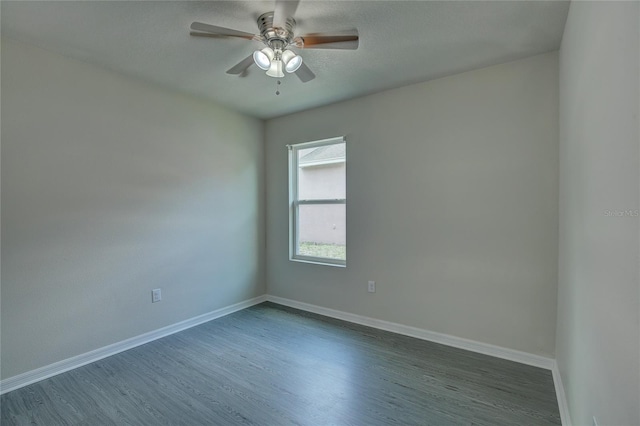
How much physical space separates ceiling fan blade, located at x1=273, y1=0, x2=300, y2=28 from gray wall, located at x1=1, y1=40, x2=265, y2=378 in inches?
74.8

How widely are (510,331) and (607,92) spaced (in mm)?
2151

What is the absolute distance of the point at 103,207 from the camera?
269cm

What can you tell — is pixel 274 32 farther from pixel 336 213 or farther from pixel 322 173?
pixel 336 213

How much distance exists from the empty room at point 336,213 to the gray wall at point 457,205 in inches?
0.7

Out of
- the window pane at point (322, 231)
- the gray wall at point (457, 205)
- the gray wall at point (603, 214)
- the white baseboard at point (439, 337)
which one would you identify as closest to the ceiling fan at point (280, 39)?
the gray wall at point (603, 214)

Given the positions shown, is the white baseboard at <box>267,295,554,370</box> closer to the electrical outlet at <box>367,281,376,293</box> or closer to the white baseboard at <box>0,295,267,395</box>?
the electrical outlet at <box>367,281,376,293</box>

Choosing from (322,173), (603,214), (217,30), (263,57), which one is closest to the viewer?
(603,214)

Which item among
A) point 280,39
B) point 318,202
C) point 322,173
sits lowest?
point 318,202

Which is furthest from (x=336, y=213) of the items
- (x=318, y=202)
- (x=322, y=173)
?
(x=322, y=173)

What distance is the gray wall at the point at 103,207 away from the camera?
7.35 feet

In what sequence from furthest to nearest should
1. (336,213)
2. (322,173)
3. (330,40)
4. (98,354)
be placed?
(322,173), (336,213), (98,354), (330,40)

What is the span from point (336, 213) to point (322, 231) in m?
0.32

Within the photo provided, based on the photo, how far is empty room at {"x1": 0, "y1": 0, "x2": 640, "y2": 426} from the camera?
65.8 inches

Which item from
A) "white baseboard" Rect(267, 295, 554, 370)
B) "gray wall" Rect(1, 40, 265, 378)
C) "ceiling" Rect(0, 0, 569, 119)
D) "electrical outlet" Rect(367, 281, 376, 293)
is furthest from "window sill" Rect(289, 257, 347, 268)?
"ceiling" Rect(0, 0, 569, 119)
